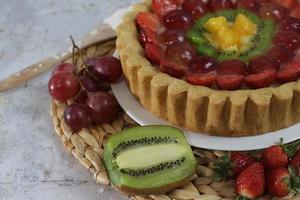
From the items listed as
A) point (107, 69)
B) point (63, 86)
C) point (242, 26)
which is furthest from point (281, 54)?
point (63, 86)

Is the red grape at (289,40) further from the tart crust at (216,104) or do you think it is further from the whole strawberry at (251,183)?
the whole strawberry at (251,183)

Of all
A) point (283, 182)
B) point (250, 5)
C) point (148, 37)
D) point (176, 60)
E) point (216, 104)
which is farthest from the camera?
point (250, 5)

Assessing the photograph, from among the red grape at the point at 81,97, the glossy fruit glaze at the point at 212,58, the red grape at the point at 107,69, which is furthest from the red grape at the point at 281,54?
the red grape at the point at 81,97

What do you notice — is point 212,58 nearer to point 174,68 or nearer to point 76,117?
point 174,68

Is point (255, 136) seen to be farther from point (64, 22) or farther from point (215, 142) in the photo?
point (64, 22)

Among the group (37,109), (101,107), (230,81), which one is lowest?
(37,109)

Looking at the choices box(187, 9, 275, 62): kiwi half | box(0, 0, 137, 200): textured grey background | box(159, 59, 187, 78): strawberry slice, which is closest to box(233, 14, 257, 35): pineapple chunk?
box(187, 9, 275, 62): kiwi half
